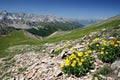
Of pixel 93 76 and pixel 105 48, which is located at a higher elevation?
pixel 105 48

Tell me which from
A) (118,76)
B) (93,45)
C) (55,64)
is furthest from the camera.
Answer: (93,45)

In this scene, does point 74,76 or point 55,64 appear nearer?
point 74,76

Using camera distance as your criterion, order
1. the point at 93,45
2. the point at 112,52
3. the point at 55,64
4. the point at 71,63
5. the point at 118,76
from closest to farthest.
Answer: the point at 118,76 → the point at 71,63 → the point at 112,52 → the point at 55,64 → the point at 93,45

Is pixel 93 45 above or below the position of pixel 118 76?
above

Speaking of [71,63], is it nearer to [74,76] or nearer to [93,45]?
[74,76]

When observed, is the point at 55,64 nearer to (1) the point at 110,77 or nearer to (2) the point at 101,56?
(2) the point at 101,56

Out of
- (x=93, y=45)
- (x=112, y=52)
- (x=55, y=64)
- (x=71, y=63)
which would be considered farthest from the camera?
(x=93, y=45)

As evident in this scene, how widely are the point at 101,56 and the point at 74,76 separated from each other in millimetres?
2554

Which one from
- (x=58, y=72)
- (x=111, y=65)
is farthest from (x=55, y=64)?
(x=111, y=65)

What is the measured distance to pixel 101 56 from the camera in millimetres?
14195

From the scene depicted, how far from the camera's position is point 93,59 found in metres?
14.0

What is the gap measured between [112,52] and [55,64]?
404cm

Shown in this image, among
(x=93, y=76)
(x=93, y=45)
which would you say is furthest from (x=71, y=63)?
(x=93, y=45)

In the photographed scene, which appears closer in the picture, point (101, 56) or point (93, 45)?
point (101, 56)
